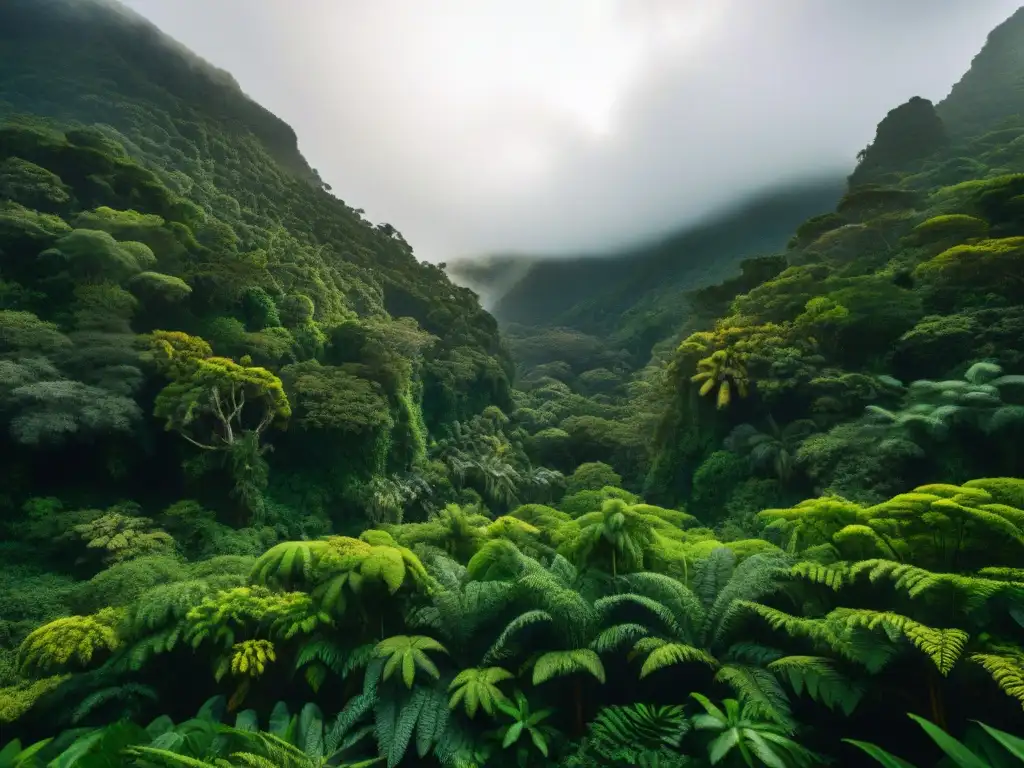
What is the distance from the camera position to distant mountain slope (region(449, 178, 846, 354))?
6325 cm

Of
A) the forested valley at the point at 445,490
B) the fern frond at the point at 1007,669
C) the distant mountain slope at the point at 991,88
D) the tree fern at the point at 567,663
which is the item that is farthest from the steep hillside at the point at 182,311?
the distant mountain slope at the point at 991,88

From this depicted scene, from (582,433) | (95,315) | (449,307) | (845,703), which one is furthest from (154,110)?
(845,703)

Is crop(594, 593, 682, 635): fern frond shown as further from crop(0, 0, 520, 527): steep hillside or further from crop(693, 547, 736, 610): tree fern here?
crop(0, 0, 520, 527): steep hillside

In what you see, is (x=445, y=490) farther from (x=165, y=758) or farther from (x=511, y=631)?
(x=165, y=758)

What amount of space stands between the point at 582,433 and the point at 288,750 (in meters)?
28.0

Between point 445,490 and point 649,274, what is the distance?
62.3m

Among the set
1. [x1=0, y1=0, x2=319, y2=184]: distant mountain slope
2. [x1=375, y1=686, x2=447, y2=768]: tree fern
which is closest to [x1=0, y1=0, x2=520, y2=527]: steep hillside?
[x1=0, y1=0, x2=319, y2=184]: distant mountain slope

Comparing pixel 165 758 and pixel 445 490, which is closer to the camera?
pixel 165 758

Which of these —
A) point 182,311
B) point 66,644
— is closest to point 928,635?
point 66,644

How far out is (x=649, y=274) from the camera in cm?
7675

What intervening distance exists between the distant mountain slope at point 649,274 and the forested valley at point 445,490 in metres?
25.5

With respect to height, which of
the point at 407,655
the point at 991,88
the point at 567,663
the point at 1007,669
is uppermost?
the point at 991,88

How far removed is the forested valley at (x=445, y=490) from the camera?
446cm

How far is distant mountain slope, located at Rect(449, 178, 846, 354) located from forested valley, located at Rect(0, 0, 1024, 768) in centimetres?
2552
